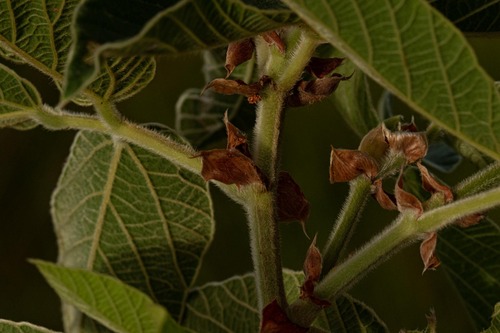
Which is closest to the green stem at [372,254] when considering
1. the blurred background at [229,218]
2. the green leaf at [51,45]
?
the green leaf at [51,45]

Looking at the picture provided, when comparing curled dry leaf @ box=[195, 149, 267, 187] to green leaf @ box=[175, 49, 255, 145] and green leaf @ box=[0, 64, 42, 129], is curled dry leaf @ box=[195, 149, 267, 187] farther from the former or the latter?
green leaf @ box=[175, 49, 255, 145]

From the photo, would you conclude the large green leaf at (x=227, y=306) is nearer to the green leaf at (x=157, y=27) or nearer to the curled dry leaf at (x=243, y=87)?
the curled dry leaf at (x=243, y=87)

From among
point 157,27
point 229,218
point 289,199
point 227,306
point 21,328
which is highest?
point 157,27

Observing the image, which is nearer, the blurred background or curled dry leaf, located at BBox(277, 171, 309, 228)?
curled dry leaf, located at BBox(277, 171, 309, 228)

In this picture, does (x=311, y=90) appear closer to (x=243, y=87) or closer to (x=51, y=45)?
(x=243, y=87)

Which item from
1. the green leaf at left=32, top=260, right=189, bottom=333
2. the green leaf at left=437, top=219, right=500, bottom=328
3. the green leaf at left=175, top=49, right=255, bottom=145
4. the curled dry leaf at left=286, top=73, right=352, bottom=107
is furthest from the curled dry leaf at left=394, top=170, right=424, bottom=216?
the green leaf at left=175, top=49, right=255, bottom=145

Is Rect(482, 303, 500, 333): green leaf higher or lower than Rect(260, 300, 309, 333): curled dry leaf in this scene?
lower

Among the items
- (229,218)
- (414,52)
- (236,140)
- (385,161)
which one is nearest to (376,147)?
(385,161)
